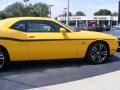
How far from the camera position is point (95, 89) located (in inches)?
253

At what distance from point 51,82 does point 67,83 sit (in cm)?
38

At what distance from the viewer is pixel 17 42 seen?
8148 millimetres

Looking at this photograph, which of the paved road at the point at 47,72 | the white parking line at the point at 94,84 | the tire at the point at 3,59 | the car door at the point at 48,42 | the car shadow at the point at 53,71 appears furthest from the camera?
the car door at the point at 48,42

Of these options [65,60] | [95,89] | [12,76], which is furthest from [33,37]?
[95,89]

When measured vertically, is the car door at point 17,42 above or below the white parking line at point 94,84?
above

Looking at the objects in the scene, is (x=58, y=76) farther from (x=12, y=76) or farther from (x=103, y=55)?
(x=103, y=55)

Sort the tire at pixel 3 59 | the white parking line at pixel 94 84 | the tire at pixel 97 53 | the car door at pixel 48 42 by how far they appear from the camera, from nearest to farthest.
→ the white parking line at pixel 94 84, the tire at pixel 3 59, the car door at pixel 48 42, the tire at pixel 97 53

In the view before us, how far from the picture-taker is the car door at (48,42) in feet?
27.3

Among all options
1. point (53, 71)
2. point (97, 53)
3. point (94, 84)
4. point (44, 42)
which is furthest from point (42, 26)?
point (94, 84)

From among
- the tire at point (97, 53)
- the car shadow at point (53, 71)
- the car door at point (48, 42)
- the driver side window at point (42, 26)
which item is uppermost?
the driver side window at point (42, 26)

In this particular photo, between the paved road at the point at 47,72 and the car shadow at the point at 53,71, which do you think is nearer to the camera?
the paved road at the point at 47,72

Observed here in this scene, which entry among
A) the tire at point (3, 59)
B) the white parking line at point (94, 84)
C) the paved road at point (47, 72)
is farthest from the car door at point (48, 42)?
the white parking line at point (94, 84)

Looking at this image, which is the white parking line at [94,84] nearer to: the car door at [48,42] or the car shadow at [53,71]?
the car shadow at [53,71]

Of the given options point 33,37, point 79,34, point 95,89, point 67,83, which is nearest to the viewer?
point 95,89
